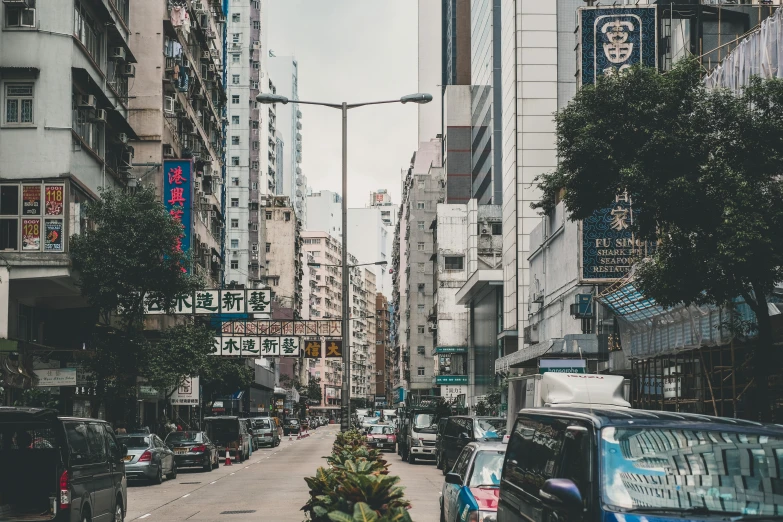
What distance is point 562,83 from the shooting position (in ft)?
180

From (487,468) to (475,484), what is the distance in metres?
0.31

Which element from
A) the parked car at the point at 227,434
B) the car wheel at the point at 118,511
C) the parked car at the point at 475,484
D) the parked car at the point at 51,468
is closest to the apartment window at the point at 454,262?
the parked car at the point at 227,434

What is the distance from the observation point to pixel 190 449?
35.4 m

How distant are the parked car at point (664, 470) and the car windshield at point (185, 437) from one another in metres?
29.4

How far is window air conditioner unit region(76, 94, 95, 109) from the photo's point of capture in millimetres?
31455

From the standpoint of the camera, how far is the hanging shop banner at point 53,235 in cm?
2938

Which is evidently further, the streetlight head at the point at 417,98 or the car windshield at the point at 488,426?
the car windshield at the point at 488,426

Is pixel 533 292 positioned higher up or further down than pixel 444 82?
further down

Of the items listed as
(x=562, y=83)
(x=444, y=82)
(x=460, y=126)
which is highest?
(x=444, y=82)

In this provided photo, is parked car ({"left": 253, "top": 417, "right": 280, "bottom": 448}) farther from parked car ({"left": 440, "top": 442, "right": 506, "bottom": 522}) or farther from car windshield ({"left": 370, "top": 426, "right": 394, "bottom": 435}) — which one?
parked car ({"left": 440, "top": 442, "right": 506, "bottom": 522})

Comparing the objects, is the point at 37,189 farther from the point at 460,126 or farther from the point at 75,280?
the point at 460,126

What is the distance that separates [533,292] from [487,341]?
2333 centimetres

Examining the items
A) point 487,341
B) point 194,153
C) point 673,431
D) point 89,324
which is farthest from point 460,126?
point 673,431

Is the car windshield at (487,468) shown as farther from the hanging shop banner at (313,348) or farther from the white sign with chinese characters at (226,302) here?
the hanging shop banner at (313,348)
